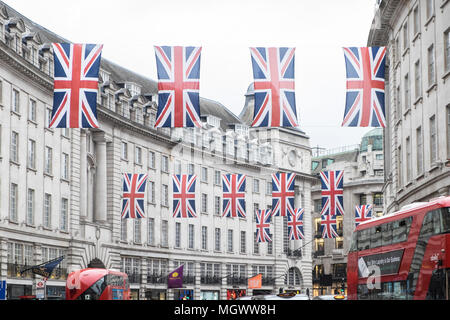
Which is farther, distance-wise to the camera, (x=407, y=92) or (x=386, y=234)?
(x=407, y=92)

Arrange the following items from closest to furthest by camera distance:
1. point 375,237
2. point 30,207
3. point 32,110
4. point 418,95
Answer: point 375,237, point 418,95, point 30,207, point 32,110

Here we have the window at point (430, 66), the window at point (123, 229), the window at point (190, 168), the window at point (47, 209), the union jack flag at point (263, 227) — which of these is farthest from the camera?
the window at point (190, 168)

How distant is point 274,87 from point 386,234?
8850 millimetres

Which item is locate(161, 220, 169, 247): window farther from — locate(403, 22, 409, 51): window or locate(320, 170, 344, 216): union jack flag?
locate(403, 22, 409, 51): window

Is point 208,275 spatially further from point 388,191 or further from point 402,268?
point 402,268

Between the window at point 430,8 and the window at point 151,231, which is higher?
the window at point 430,8

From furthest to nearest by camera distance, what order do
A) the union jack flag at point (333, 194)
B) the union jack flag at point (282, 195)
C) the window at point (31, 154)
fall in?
the union jack flag at point (282, 195) < the window at point (31, 154) < the union jack flag at point (333, 194)

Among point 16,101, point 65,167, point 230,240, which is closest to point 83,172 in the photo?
point 65,167

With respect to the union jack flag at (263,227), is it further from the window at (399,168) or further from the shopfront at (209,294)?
the window at (399,168)

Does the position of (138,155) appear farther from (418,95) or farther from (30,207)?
(418,95)

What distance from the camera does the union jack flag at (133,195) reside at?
2030 inches

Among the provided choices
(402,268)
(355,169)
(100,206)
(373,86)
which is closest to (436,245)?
(402,268)

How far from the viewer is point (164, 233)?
254 ft

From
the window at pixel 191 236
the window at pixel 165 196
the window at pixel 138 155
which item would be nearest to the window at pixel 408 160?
the window at pixel 138 155
